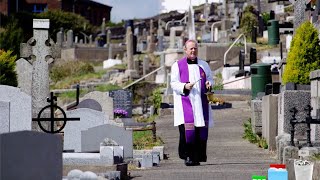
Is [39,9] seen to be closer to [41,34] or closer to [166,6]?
[166,6]

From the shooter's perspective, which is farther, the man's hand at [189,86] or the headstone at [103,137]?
the headstone at [103,137]

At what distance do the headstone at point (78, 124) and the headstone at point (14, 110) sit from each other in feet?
10.0

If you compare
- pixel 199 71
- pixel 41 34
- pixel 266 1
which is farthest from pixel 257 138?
pixel 266 1

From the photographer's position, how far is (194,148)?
621 inches

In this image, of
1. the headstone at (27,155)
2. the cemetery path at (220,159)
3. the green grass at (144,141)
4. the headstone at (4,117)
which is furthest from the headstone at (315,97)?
the headstone at (27,155)

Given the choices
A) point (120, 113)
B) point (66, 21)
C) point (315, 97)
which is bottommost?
point (120, 113)

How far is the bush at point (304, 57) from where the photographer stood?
1823cm

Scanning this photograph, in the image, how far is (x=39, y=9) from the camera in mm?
107625

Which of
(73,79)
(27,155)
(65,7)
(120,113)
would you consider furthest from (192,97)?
(65,7)

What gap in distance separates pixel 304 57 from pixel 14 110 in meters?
5.36

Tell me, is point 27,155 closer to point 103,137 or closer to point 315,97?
point 315,97

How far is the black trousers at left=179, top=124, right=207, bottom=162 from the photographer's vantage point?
1573 centimetres

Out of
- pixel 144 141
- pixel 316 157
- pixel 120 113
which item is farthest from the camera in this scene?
pixel 120 113

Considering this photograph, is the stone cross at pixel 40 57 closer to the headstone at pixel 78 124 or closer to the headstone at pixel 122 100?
the headstone at pixel 78 124
